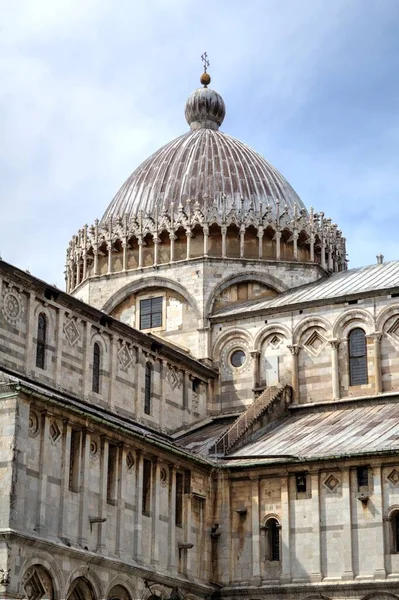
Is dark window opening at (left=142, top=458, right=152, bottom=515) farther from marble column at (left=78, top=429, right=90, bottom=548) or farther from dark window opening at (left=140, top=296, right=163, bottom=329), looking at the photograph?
dark window opening at (left=140, top=296, right=163, bottom=329)

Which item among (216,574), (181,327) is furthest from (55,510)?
(181,327)

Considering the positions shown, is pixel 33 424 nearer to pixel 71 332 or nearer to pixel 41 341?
pixel 41 341

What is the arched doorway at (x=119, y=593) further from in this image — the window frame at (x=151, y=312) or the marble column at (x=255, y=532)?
the window frame at (x=151, y=312)

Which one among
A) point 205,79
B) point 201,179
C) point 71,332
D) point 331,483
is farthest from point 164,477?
point 205,79

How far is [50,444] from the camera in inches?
1353

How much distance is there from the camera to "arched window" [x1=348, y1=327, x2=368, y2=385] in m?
46.1

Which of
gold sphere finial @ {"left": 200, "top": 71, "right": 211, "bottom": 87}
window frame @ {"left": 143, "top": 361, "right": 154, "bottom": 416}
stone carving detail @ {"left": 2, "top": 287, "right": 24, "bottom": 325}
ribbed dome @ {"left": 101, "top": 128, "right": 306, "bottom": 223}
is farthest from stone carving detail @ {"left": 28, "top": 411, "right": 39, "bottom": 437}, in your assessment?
gold sphere finial @ {"left": 200, "top": 71, "right": 211, "bottom": 87}

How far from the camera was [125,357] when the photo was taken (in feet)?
147

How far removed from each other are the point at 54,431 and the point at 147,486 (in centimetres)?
502

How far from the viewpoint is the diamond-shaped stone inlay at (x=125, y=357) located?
4469 cm

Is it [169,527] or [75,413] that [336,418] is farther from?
[75,413]

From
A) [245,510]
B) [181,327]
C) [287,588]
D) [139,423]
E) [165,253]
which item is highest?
[165,253]

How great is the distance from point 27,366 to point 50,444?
→ 5877 millimetres

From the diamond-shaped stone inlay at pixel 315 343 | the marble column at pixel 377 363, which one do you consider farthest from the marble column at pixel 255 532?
the diamond-shaped stone inlay at pixel 315 343
